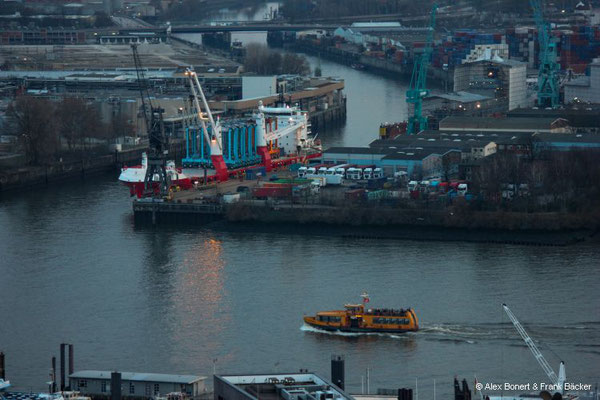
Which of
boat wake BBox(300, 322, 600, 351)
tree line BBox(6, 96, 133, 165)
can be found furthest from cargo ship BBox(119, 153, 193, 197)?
boat wake BBox(300, 322, 600, 351)

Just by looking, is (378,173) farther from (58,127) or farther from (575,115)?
(575,115)

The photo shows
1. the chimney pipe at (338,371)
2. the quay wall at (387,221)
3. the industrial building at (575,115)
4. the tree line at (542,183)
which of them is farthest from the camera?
the industrial building at (575,115)

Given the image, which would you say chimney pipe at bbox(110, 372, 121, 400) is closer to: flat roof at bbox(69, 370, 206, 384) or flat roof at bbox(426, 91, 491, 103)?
flat roof at bbox(69, 370, 206, 384)

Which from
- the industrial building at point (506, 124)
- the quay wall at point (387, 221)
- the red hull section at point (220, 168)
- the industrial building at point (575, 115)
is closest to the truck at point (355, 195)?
the quay wall at point (387, 221)

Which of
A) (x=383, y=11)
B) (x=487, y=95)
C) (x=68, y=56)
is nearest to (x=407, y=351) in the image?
(x=487, y=95)

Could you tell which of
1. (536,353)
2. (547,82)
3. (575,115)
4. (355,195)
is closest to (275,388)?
(536,353)

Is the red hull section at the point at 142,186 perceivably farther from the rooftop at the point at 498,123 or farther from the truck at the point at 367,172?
the rooftop at the point at 498,123
